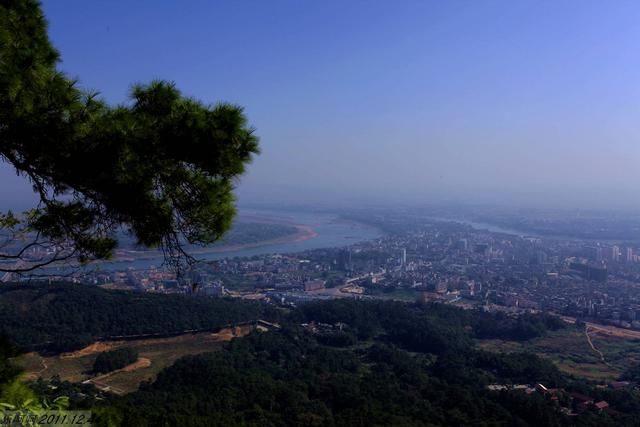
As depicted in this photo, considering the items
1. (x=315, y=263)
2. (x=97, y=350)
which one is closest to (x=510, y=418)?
(x=97, y=350)

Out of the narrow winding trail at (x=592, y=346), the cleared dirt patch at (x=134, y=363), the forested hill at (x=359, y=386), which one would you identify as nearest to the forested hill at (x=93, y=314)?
the cleared dirt patch at (x=134, y=363)

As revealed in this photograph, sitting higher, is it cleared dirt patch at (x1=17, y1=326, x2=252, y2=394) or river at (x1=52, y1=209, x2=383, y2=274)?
river at (x1=52, y1=209, x2=383, y2=274)

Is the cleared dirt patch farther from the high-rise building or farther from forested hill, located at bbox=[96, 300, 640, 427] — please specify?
the high-rise building

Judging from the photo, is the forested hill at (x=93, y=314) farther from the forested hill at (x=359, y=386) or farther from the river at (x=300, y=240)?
the river at (x=300, y=240)

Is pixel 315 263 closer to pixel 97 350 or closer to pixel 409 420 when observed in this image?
pixel 97 350

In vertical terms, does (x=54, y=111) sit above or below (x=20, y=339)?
above

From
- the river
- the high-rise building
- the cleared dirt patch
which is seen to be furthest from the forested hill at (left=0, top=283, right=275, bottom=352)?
the high-rise building
